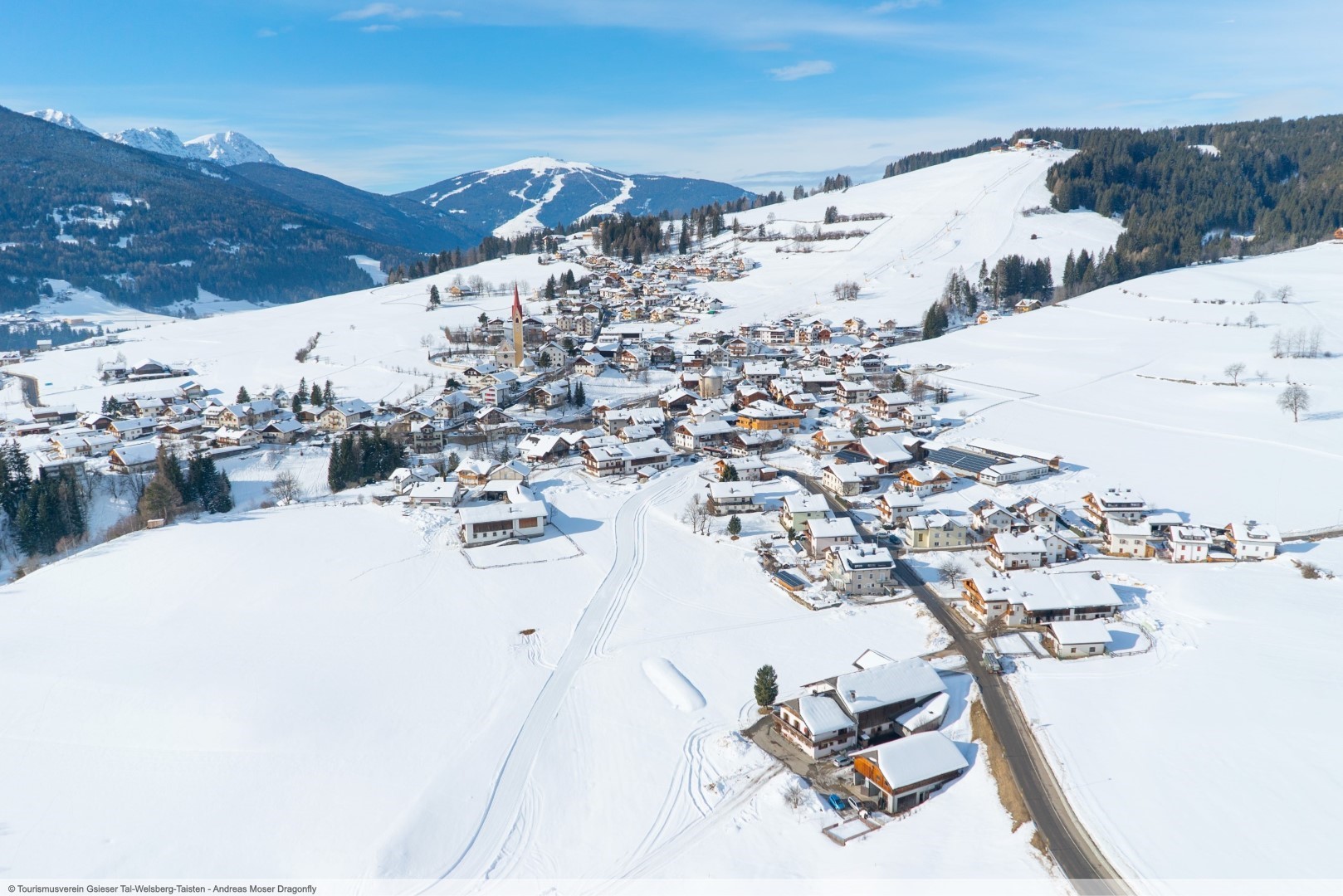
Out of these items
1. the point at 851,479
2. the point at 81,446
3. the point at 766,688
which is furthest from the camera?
the point at 81,446

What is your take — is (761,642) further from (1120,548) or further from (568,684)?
(1120,548)

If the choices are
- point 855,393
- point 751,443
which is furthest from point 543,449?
point 855,393

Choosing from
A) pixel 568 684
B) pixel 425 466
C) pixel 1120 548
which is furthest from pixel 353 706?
pixel 1120 548

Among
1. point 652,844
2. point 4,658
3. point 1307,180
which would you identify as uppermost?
point 1307,180

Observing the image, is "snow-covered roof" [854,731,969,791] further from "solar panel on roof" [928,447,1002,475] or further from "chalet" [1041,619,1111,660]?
"solar panel on roof" [928,447,1002,475]

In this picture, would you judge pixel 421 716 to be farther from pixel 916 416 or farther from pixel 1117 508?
pixel 916 416

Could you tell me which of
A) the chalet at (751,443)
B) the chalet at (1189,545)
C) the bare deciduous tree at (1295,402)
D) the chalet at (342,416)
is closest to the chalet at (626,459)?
the chalet at (751,443)

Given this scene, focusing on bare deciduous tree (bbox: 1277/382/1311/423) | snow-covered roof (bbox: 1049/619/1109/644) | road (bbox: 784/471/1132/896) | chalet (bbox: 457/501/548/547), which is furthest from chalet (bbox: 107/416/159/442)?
bare deciduous tree (bbox: 1277/382/1311/423)

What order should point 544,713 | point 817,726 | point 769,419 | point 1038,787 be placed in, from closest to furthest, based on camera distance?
point 1038,787 → point 817,726 → point 544,713 → point 769,419
